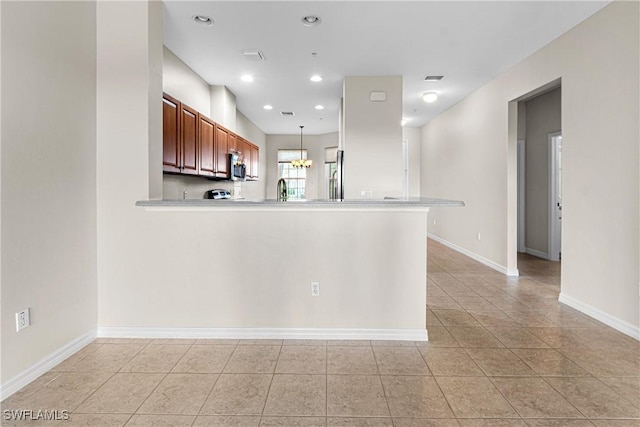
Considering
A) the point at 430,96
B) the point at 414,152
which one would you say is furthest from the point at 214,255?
the point at 414,152

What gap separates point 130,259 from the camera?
2777 mm

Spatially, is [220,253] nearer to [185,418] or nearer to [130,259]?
[130,259]

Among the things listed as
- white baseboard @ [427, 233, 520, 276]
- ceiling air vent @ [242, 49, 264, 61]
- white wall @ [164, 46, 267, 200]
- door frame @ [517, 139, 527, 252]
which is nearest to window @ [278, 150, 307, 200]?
white wall @ [164, 46, 267, 200]

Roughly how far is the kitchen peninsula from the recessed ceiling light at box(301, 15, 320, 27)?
182 centimetres

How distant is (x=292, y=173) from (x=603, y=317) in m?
8.34

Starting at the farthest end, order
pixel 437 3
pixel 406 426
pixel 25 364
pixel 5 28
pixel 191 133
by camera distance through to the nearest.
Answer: pixel 191 133, pixel 437 3, pixel 25 364, pixel 5 28, pixel 406 426

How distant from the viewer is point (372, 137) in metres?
5.02

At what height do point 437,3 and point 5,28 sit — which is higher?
point 437,3

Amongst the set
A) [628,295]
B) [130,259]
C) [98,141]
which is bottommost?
[628,295]

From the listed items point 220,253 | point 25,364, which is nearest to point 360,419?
point 220,253

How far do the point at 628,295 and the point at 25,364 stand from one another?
442 centimetres

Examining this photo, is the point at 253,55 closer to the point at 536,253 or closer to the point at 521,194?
the point at 521,194

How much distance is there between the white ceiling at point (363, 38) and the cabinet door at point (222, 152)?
82 cm

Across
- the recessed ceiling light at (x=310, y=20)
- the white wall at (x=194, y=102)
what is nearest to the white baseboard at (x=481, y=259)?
the recessed ceiling light at (x=310, y=20)
